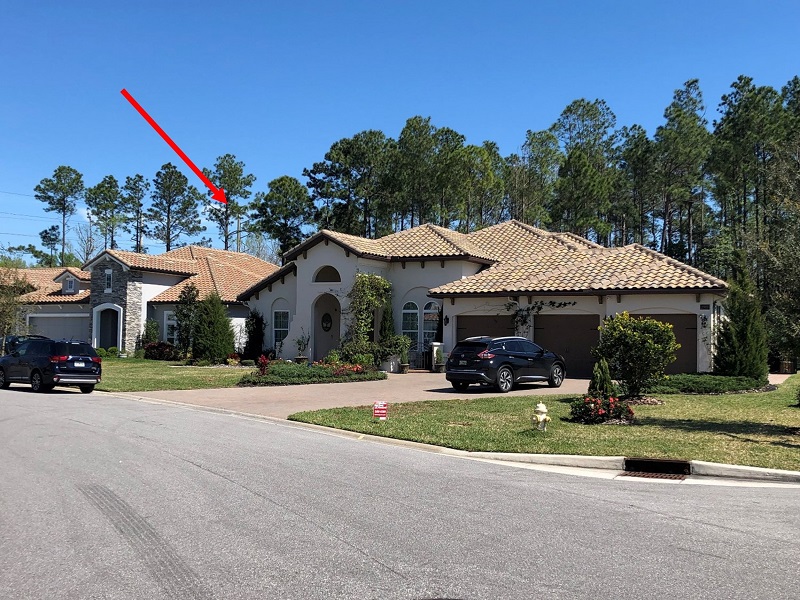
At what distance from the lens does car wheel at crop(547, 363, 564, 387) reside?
22703mm

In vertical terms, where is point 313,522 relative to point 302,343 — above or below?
below

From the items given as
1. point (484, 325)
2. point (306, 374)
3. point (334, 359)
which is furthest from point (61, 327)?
point (484, 325)

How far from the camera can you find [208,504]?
7.61 meters

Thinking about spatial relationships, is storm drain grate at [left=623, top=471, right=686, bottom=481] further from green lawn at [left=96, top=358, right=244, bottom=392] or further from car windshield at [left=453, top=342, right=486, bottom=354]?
green lawn at [left=96, top=358, right=244, bottom=392]

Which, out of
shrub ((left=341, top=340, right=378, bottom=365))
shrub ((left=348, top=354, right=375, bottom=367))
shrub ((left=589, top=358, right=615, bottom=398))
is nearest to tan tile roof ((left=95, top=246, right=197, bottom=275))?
shrub ((left=341, top=340, right=378, bottom=365))

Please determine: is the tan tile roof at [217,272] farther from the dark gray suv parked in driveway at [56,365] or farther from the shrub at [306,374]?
the dark gray suv parked in driveway at [56,365]

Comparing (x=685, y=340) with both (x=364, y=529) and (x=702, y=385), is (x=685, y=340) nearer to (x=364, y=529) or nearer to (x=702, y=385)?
(x=702, y=385)

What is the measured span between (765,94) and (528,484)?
4345cm

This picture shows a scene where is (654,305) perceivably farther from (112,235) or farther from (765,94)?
(112,235)

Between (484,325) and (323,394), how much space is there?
978 centimetres

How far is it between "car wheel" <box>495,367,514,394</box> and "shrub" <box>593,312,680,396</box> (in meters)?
4.14

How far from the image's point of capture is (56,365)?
837 inches

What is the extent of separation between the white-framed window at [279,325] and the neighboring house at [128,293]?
5665mm

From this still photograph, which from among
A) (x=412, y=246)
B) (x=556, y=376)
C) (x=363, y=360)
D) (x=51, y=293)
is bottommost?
(x=556, y=376)
